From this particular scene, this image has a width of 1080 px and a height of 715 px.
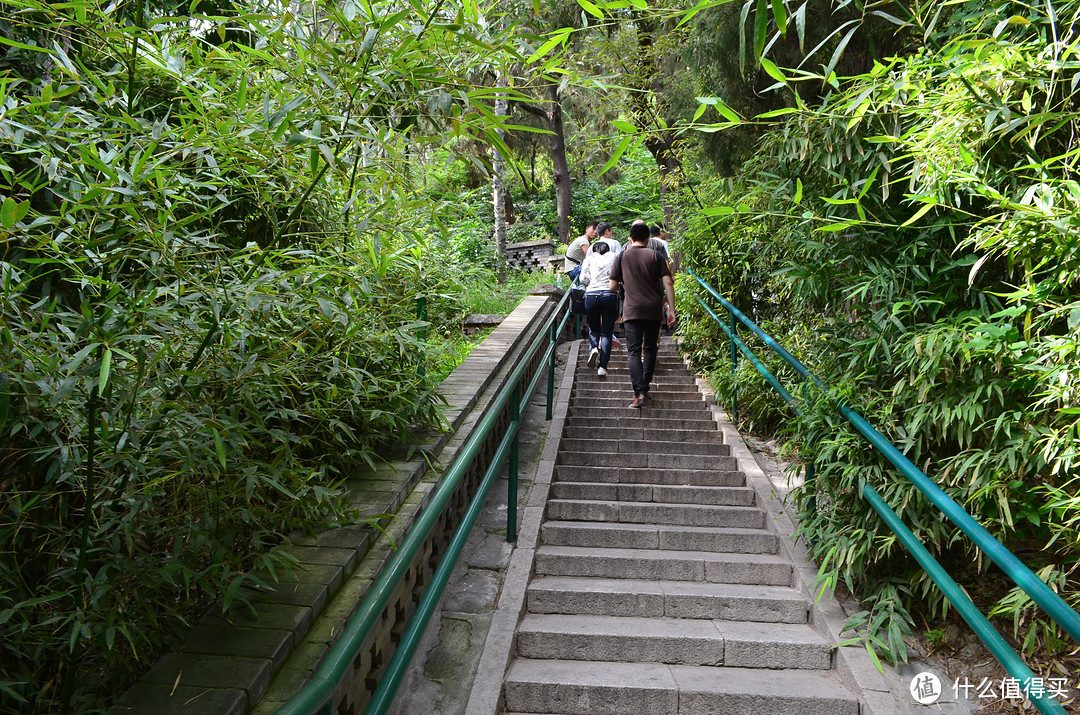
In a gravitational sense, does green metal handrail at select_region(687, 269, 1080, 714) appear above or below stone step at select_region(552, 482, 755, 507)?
above

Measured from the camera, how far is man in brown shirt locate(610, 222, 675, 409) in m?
5.90

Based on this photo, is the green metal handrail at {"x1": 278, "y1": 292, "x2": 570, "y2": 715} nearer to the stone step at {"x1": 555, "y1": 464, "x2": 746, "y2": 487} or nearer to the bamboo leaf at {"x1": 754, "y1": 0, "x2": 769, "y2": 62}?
the bamboo leaf at {"x1": 754, "y1": 0, "x2": 769, "y2": 62}

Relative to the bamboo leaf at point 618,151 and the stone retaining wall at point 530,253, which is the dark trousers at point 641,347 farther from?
the stone retaining wall at point 530,253

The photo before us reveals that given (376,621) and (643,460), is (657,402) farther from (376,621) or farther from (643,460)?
(376,621)

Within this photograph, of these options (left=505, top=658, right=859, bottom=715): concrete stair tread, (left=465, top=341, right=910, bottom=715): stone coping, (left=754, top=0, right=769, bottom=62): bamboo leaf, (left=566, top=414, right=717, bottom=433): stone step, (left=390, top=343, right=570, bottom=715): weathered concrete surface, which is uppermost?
(left=754, top=0, right=769, bottom=62): bamboo leaf

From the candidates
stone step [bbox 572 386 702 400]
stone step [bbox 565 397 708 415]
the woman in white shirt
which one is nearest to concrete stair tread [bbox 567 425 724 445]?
stone step [bbox 565 397 708 415]

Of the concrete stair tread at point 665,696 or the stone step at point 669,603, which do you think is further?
the stone step at point 669,603

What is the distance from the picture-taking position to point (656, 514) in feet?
14.1

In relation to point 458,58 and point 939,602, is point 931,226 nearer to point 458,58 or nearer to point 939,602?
point 939,602

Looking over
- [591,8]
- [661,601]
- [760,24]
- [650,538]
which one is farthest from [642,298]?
[760,24]

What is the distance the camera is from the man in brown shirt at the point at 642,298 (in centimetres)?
590

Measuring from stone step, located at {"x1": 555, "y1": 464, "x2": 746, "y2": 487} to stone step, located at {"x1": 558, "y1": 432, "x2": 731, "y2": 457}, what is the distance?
445 mm

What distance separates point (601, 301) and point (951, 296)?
14.3 ft

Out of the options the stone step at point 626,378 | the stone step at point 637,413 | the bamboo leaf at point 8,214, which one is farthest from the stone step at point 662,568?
the stone step at point 626,378
